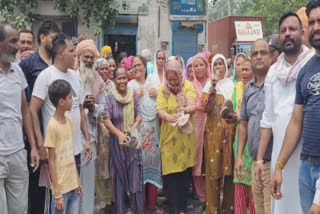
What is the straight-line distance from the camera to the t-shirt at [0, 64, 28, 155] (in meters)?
3.64

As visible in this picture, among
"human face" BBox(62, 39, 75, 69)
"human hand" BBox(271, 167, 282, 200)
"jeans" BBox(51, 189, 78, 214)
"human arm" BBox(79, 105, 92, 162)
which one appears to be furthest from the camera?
"human arm" BBox(79, 105, 92, 162)

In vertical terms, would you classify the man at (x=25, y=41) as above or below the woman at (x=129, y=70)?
above

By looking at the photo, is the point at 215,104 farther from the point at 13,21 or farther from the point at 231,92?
the point at 13,21

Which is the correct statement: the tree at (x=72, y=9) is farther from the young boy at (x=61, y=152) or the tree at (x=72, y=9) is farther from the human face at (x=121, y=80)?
the young boy at (x=61, y=152)

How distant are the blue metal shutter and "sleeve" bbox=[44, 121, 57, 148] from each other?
9.14 meters

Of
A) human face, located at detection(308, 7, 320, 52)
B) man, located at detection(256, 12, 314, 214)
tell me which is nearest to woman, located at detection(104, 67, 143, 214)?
man, located at detection(256, 12, 314, 214)

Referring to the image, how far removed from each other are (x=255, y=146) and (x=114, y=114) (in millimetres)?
1791

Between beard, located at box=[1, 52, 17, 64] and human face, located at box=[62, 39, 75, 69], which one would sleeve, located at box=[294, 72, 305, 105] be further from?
beard, located at box=[1, 52, 17, 64]

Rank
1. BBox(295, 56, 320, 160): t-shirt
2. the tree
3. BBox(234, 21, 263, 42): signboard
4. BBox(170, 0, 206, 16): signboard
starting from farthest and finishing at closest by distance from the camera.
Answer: BBox(234, 21, 263, 42): signboard → BBox(170, 0, 206, 16): signboard → the tree → BBox(295, 56, 320, 160): t-shirt

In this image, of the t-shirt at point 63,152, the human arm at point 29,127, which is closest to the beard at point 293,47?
the t-shirt at point 63,152

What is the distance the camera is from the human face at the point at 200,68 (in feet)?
18.8

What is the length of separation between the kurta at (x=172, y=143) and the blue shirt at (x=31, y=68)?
1.62 meters

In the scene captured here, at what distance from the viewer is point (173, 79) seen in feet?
17.6

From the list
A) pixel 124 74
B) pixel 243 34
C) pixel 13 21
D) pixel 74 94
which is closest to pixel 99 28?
pixel 13 21
